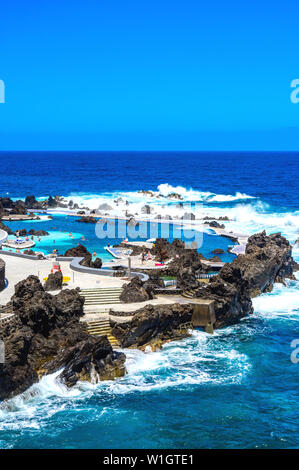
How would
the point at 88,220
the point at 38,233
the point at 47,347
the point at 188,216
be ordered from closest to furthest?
the point at 47,347 < the point at 38,233 < the point at 88,220 < the point at 188,216

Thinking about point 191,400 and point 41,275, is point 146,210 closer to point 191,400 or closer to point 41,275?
point 41,275

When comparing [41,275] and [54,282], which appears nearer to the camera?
[54,282]

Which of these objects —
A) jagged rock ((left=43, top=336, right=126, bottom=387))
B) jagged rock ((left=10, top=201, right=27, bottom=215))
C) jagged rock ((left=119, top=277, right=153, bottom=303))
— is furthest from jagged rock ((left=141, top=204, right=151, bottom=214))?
jagged rock ((left=43, top=336, right=126, bottom=387))

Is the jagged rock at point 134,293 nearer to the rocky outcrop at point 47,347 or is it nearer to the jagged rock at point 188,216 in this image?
the rocky outcrop at point 47,347

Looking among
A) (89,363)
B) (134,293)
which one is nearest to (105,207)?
(134,293)
